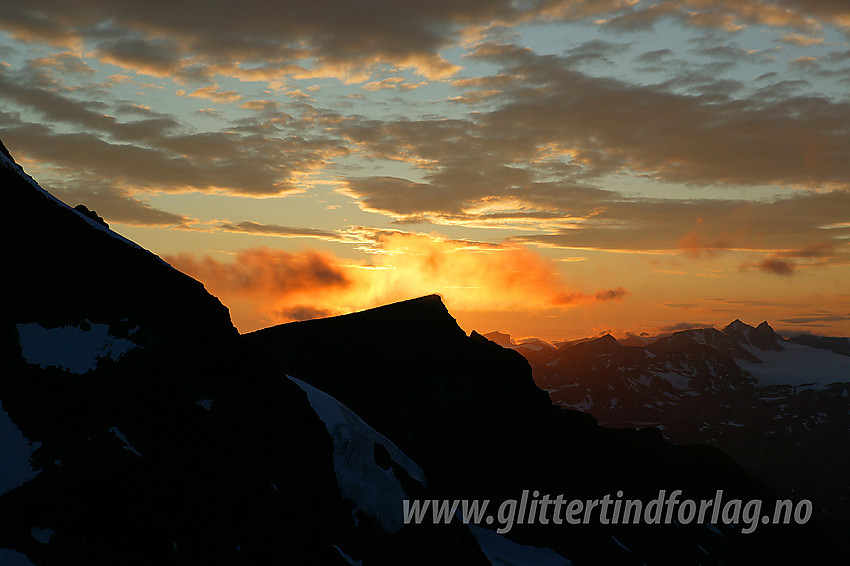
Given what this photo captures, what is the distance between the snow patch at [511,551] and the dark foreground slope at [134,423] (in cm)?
3738

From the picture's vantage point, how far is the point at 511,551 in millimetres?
93375

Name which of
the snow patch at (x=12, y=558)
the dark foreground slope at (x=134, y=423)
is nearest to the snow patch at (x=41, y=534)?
the dark foreground slope at (x=134, y=423)

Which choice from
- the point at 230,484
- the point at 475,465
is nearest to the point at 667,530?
the point at 475,465

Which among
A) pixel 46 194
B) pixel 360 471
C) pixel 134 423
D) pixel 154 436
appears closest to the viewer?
pixel 134 423

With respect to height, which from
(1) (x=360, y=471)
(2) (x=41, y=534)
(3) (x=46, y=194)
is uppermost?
(3) (x=46, y=194)

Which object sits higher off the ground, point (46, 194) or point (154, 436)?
point (46, 194)

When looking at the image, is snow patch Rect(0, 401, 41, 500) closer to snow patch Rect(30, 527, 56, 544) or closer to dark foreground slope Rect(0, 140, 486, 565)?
dark foreground slope Rect(0, 140, 486, 565)

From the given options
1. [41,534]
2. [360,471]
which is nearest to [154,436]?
[41,534]

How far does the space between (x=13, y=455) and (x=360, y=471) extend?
33.8 m

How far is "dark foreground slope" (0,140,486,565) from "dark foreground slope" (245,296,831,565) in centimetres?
4242

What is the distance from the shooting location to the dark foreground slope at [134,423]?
120 ft

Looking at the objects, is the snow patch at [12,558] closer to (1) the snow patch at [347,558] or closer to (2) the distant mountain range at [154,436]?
(2) the distant mountain range at [154,436]

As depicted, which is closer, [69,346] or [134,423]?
[134,423]

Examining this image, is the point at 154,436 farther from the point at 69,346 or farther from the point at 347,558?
the point at 347,558
